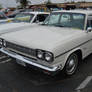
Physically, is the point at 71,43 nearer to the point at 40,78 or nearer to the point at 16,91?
the point at 40,78

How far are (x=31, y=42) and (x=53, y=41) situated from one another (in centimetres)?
50

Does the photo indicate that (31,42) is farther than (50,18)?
No

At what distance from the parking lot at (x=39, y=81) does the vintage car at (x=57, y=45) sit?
11.0 inches

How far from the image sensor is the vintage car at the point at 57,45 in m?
2.76

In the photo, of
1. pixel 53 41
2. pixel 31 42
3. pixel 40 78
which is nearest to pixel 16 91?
pixel 40 78

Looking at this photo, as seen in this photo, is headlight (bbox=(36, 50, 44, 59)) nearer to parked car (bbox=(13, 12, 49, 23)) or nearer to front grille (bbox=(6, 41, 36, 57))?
front grille (bbox=(6, 41, 36, 57))

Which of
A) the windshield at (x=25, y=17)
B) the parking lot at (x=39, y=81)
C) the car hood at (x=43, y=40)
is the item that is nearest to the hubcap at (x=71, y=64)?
the parking lot at (x=39, y=81)

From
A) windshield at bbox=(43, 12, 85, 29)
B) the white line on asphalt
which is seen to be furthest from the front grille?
windshield at bbox=(43, 12, 85, 29)

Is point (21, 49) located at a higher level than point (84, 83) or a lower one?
higher

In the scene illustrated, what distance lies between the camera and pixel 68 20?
407cm

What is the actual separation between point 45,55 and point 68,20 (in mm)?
1812

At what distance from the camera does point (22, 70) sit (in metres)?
3.89

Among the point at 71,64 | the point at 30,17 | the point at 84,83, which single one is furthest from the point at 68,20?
the point at 30,17

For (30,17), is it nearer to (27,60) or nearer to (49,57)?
(27,60)
